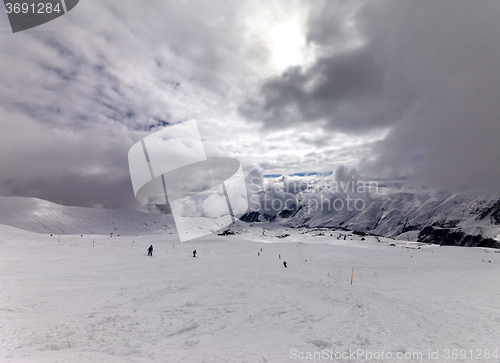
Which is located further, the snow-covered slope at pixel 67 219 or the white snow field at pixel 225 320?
the snow-covered slope at pixel 67 219

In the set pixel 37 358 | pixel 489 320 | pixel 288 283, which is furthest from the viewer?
pixel 288 283

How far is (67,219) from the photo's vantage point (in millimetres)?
125125

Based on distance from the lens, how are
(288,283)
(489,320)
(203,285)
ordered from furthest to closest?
(288,283)
(203,285)
(489,320)

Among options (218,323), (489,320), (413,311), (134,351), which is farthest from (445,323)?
(134,351)

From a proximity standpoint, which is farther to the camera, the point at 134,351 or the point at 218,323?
the point at 218,323

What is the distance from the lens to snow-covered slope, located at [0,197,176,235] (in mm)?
103875

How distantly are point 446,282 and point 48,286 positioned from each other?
4324cm

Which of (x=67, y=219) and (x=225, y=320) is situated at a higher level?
(x=225, y=320)

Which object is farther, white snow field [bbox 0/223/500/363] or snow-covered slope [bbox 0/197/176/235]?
snow-covered slope [bbox 0/197/176/235]

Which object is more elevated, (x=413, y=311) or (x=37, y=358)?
(x=37, y=358)

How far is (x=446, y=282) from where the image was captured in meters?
28.6

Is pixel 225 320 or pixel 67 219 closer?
pixel 225 320

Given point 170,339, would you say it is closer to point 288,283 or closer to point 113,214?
point 288,283

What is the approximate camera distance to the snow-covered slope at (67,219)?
103875 millimetres
